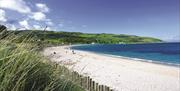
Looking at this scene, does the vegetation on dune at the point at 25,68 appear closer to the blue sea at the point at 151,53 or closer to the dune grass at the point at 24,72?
the dune grass at the point at 24,72

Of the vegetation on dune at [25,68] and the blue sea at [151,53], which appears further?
the blue sea at [151,53]

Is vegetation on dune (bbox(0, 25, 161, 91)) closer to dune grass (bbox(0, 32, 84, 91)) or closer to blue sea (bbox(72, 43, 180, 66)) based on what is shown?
dune grass (bbox(0, 32, 84, 91))

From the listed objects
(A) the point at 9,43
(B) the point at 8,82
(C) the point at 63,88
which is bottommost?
(C) the point at 63,88

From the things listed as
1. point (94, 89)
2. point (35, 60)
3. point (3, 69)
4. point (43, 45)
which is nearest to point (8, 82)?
point (3, 69)

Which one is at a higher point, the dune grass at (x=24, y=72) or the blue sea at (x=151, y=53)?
the dune grass at (x=24, y=72)

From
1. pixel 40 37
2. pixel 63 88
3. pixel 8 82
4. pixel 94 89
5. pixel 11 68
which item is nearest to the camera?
pixel 8 82

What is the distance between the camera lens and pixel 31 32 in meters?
3.03

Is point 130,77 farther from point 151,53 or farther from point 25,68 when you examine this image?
point 151,53

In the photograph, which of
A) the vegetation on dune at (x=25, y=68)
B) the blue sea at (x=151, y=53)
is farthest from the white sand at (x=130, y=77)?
the blue sea at (x=151, y=53)

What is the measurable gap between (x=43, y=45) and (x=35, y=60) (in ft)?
1.64

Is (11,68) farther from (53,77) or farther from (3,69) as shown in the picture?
(53,77)

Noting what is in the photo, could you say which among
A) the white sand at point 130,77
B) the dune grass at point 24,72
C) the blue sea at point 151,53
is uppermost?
the dune grass at point 24,72

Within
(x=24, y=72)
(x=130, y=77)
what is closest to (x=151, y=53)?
(x=130, y=77)

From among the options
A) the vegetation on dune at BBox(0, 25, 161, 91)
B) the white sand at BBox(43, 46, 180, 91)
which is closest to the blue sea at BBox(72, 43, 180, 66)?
the white sand at BBox(43, 46, 180, 91)
